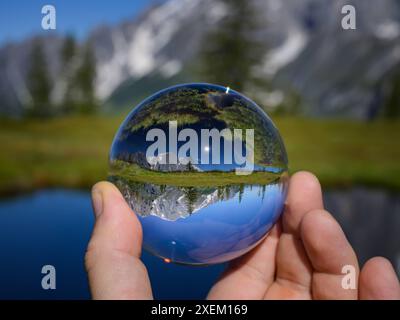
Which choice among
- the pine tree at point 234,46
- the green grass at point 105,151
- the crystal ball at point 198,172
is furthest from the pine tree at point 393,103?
the crystal ball at point 198,172

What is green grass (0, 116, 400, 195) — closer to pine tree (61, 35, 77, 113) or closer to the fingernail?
the fingernail

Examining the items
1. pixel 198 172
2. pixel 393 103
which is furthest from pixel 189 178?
pixel 393 103

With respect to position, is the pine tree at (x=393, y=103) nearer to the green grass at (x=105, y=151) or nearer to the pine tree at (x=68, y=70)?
the green grass at (x=105, y=151)

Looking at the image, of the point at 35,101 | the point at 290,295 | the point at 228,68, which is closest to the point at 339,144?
the point at 228,68

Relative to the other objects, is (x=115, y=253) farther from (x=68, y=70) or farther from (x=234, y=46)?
(x=68, y=70)

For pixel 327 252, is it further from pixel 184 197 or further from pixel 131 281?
pixel 131 281

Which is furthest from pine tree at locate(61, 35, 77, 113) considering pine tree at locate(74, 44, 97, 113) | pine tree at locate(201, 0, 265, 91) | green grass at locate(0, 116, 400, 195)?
pine tree at locate(201, 0, 265, 91)

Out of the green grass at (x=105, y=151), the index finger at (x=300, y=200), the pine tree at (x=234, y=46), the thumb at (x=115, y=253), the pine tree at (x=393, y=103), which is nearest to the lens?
the thumb at (x=115, y=253)

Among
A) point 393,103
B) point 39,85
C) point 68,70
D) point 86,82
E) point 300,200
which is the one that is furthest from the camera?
point 393,103
